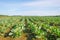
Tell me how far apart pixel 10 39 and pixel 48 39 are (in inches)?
121

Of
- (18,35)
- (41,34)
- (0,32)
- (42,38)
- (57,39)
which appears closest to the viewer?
(57,39)

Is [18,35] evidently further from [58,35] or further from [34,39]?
[58,35]

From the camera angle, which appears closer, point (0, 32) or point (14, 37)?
point (14, 37)

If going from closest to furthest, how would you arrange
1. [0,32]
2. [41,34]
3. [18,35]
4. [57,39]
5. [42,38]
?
[57,39] < [42,38] < [41,34] < [18,35] < [0,32]

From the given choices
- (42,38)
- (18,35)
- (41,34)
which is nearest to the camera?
(42,38)

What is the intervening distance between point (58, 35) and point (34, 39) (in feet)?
6.11

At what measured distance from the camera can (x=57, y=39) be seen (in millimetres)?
13797

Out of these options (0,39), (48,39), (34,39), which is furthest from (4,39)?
(48,39)

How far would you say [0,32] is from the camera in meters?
19.5

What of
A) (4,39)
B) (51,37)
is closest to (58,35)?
(51,37)

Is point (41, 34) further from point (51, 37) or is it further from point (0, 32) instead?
point (0, 32)

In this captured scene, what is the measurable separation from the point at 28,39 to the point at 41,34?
1.18m

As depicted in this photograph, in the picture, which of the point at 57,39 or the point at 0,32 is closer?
the point at 57,39

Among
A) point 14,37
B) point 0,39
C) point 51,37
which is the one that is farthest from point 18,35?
point 51,37
